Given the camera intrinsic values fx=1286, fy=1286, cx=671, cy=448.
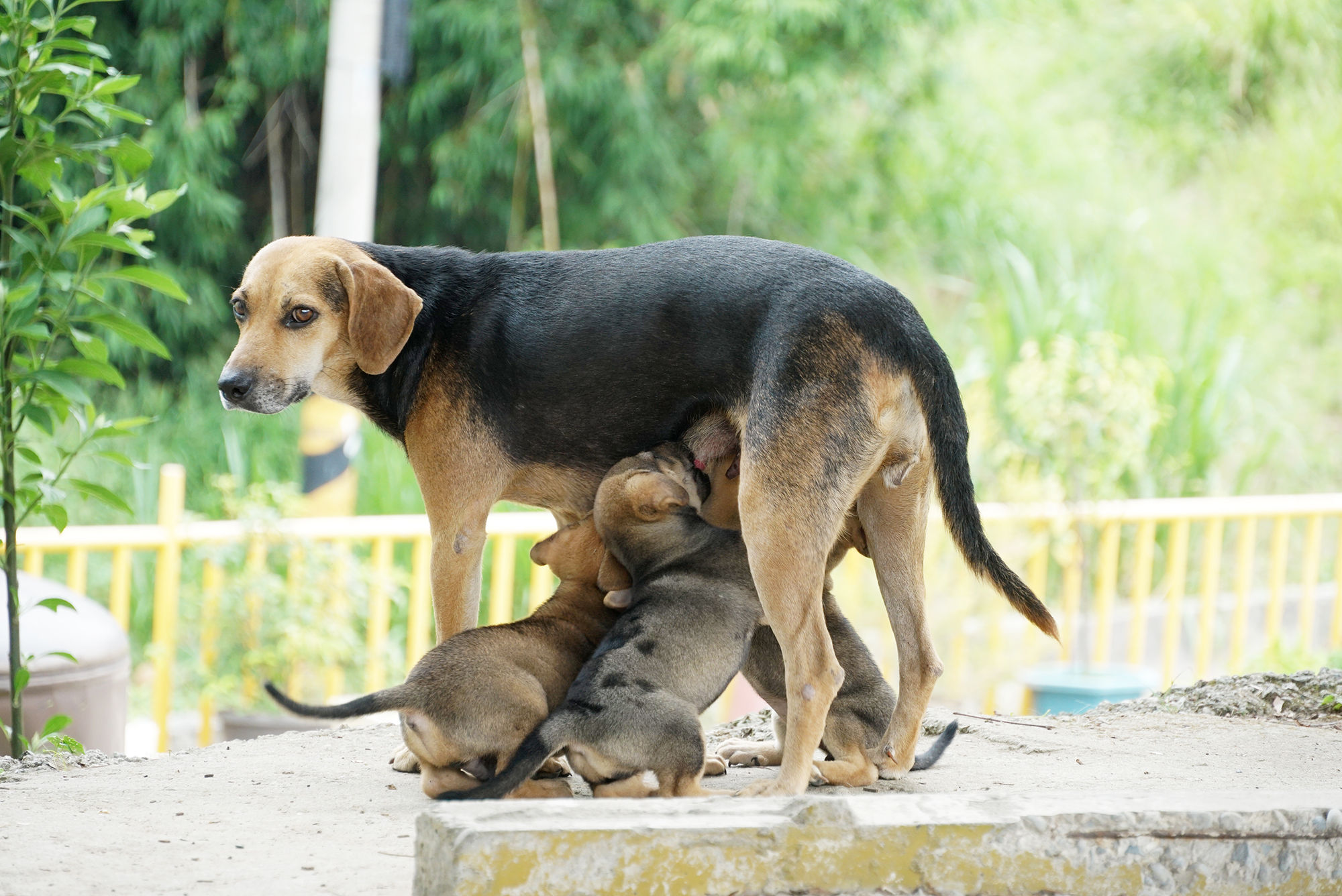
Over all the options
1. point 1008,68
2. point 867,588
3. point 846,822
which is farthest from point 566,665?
point 1008,68

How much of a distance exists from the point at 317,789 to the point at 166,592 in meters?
2.88

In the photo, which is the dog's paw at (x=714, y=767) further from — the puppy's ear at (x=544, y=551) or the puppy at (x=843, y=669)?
the puppy's ear at (x=544, y=551)

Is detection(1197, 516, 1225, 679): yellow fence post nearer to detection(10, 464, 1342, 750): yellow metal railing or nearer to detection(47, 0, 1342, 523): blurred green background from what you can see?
detection(10, 464, 1342, 750): yellow metal railing

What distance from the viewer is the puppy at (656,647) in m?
3.56

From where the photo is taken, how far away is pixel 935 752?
4590 mm

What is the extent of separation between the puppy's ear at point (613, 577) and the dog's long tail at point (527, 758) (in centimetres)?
74

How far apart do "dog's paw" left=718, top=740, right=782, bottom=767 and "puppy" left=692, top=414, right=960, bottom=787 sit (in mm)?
275

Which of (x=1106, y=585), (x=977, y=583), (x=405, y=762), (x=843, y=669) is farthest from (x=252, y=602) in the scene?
(x=1106, y=585)

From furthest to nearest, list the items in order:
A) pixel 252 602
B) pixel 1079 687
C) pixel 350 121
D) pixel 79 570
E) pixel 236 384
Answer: pixel 350 121
pixel 1079 687
pixel 252 602
pixel 79 570
pixel 236 384

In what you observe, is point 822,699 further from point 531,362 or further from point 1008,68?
point 1008,68

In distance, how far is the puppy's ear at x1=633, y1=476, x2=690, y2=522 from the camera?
4078 millimetres

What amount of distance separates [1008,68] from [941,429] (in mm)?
15902

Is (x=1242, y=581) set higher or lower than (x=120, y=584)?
higher

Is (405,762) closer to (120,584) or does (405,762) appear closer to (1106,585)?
(120,584)
